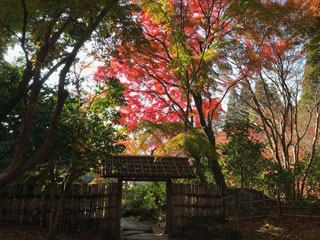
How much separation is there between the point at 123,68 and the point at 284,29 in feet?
18.9

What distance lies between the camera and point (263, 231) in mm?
7086

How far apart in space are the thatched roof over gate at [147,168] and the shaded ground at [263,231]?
1858mm

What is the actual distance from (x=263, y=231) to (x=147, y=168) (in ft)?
12.3

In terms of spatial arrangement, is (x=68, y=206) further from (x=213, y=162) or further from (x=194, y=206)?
(x=213, y=162)

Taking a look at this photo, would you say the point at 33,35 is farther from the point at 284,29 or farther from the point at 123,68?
the point at 284,29

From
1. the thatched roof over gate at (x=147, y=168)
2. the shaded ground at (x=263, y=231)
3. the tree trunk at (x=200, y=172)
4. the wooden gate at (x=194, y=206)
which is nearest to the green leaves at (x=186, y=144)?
the thatched roof over gate at (x=147, y=168)

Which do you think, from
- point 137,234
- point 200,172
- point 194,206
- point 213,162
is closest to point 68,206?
point 137,234

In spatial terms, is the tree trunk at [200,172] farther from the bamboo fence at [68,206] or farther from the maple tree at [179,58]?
the bamboo fence at [68,206]

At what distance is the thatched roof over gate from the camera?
771 cm

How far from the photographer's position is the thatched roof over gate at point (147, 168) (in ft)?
25.3

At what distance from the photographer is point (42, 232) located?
6.43 metres

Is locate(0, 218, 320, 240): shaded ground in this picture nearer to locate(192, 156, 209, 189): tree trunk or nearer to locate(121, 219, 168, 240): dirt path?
locate(192, 156, 209, 189): tree trunk

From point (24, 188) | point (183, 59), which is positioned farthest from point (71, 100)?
point (183, 59)

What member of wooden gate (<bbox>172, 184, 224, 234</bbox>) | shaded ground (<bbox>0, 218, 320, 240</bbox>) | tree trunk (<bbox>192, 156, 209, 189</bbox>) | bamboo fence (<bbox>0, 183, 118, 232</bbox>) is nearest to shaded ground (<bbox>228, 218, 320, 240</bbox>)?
shaded ground (<bbox>0, 218, 320, 240</bbox>)
